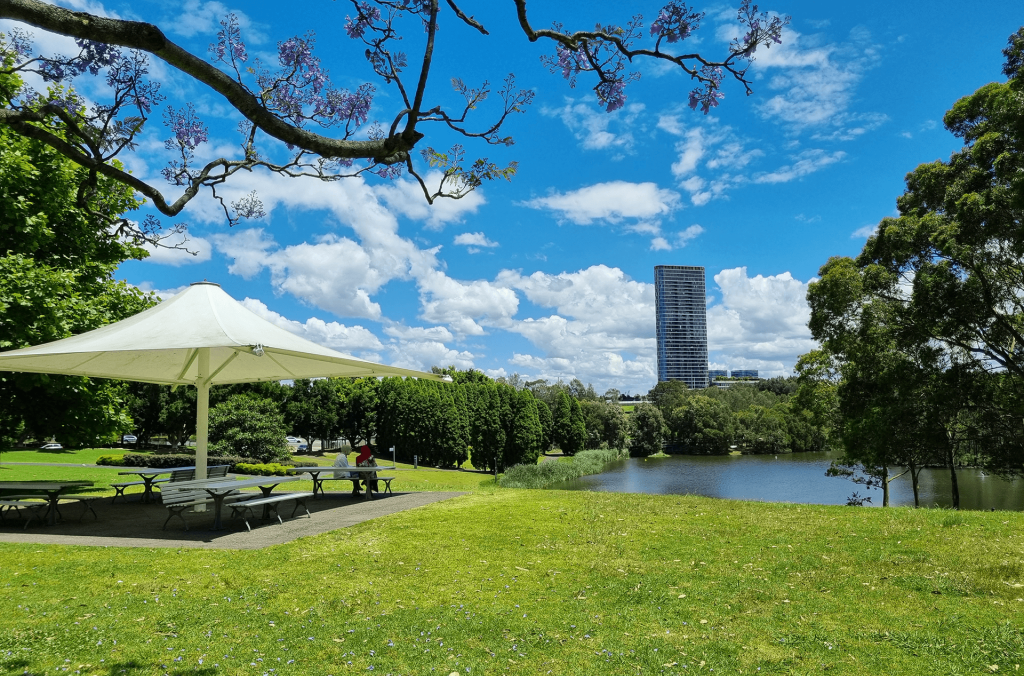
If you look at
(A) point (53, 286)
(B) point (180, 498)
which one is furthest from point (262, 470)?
(B) point (180, 498)

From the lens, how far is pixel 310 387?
4984 centimetres

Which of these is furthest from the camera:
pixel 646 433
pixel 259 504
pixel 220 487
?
pixel 646 433

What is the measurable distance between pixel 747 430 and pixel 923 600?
63060 millimetres

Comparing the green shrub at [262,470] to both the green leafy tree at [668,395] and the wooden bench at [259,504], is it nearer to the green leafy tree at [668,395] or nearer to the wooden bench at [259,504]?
the wooden bench at [259,504]

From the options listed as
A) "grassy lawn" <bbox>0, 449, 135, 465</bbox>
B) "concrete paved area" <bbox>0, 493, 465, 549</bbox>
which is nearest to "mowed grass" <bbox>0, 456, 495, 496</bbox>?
"concrete paved area" <bbox>0, 493, 465, 549</bbox>

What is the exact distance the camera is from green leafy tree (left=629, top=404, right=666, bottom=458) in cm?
6450

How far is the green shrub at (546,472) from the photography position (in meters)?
26.8

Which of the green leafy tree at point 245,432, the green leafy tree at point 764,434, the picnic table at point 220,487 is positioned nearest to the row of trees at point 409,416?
Answer: the green leafy tree at point 245,432

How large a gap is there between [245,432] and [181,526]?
65.9ft

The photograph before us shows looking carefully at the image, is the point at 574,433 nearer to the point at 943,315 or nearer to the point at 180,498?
the point at 943,315

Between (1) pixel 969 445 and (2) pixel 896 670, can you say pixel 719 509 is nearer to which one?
(2) pixel 896 670

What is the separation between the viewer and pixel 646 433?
64.6 metres

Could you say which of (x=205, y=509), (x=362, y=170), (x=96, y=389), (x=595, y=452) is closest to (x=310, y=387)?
(x=595, y=452)

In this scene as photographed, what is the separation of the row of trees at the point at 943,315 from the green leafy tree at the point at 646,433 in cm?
4435
